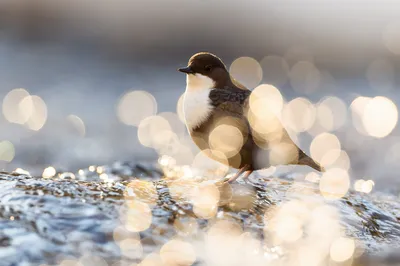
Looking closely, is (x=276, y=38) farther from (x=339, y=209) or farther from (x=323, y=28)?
(x=339, y=209)

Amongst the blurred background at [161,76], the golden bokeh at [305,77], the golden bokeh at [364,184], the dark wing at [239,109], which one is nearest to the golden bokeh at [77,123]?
the blurred background at [161,76]

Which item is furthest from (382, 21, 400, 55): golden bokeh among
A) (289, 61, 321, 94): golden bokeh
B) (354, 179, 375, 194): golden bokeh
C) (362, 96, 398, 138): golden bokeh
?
(354, 179, 375, 194): golden bokeh

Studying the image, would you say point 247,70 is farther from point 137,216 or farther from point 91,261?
point 91,261

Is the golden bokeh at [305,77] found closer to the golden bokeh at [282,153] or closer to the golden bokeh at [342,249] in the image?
the golden bokeh at [282,153]

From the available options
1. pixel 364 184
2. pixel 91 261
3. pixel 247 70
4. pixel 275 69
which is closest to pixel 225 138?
pixel 91 261

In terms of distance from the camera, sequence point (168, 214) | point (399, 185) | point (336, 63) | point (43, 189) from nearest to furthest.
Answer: point (168, 214)
point (43, 189)
point (399, 185)
point (336, 63)

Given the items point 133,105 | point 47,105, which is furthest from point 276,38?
point 47,105

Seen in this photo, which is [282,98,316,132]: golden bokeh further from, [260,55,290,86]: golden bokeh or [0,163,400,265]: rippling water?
[0,163,400,265]: rippling water
